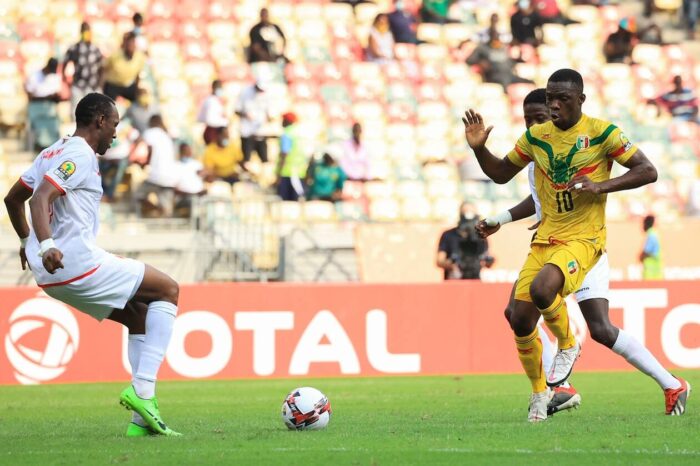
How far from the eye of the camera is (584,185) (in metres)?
8.50

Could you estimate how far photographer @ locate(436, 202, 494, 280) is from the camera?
16.9 meters

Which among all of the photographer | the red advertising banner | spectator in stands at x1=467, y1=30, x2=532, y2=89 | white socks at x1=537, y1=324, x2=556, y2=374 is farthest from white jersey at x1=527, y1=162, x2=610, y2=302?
spectator in stands at x1=467, y1=30, x2=532, y2=89

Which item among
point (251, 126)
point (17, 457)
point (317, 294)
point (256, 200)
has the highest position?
point (251, 126)

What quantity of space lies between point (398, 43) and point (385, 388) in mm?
11005

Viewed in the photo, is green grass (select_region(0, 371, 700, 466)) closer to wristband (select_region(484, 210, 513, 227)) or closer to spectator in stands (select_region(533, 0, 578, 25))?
wristband (select_region(484, 210, 513, 227))

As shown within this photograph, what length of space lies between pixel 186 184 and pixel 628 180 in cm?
1142

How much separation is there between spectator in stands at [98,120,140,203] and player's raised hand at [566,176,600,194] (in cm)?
1158

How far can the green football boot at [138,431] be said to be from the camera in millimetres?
8375

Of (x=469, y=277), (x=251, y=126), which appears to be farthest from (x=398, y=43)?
(x=469, y=277)

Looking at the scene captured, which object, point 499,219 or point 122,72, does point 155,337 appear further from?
point 122,72

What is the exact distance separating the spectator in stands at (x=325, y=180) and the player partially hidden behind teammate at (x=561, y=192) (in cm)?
1063

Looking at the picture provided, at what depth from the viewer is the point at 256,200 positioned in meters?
18.9

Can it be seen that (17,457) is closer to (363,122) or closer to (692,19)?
(363,122)

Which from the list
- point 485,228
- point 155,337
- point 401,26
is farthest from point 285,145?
point 155,337
